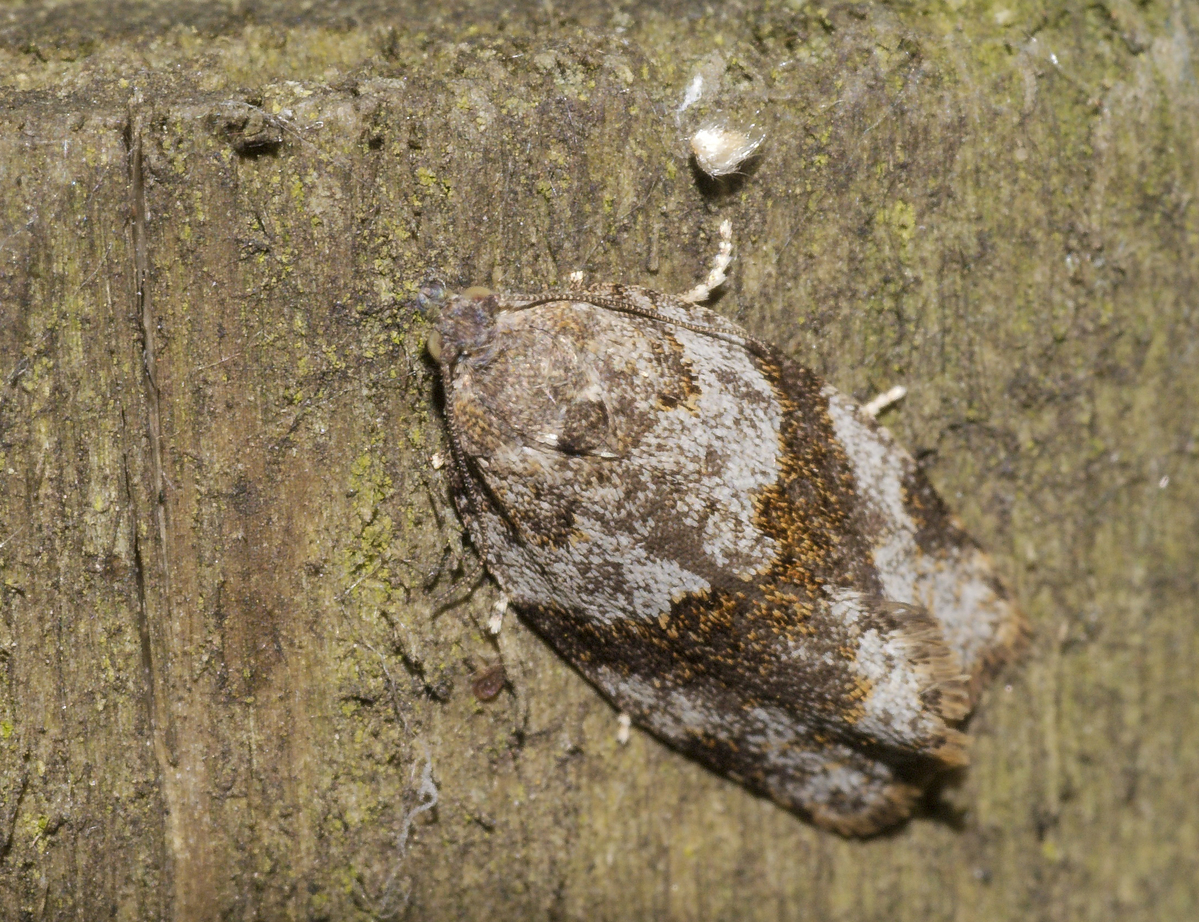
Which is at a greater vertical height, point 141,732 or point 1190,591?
point 1190,591

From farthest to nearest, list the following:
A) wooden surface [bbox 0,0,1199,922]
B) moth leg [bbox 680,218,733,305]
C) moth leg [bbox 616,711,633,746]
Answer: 1. moth leg [bbox 616,711,633,746]
2. moth leg [bbox 680,218,733,305]
3. wooden surface [bbox 0,0,1199,922]

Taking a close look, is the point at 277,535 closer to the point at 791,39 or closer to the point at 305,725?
the point at 305,725

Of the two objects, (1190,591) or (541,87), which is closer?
(541,87)

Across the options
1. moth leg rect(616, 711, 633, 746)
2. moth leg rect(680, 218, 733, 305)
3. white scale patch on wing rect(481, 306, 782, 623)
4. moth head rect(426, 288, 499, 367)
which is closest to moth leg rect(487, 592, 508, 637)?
white scale patch on wing rect(481, 306, 782, 623)

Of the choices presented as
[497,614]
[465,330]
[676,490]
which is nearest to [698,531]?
[676,490]

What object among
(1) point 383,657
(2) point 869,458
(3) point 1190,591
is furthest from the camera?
(3) point 1190,591

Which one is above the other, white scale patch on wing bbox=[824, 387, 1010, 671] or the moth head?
the moth head

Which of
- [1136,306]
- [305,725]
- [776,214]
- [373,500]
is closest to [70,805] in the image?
[305,725]


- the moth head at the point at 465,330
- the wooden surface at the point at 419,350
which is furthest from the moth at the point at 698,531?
the wooden surface at the point at 419,350

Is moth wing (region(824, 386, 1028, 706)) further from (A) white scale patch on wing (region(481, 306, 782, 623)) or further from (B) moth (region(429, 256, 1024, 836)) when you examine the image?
(A) white scale patch on wing (region(481, 306, 782, 623))
